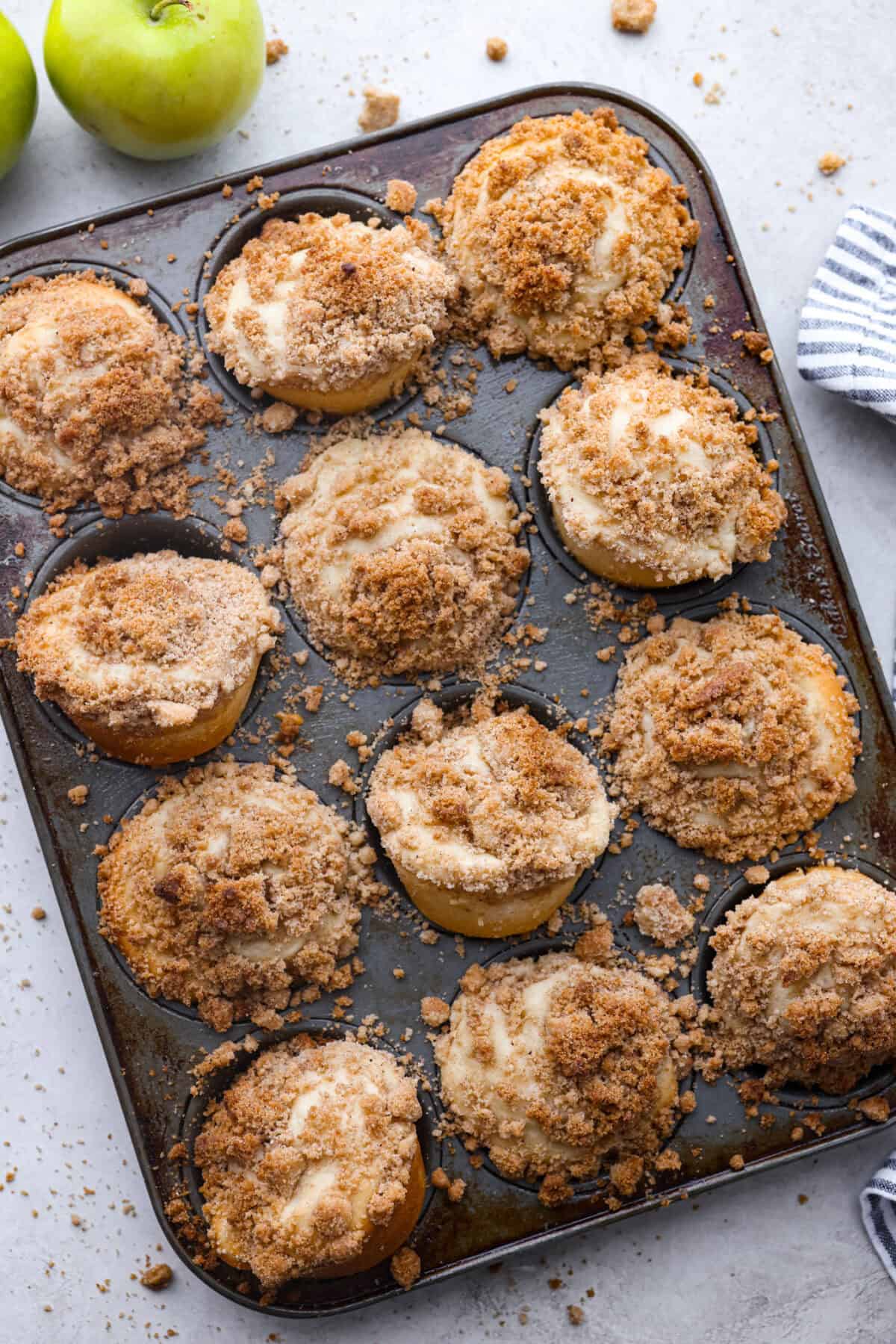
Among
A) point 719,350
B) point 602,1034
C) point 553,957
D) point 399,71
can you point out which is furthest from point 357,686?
point 399,71

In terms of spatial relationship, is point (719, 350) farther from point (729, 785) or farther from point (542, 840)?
point (542, 840)

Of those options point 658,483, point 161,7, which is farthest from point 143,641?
point 161,7

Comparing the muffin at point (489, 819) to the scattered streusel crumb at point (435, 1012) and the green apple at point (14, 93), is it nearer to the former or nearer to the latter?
the scattered streusel crumb at point (435, 1012)

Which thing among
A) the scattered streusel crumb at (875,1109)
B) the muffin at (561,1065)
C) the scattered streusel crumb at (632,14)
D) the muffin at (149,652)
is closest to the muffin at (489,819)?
the muffin at (561,1065)

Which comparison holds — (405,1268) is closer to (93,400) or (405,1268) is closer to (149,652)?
(149,652)

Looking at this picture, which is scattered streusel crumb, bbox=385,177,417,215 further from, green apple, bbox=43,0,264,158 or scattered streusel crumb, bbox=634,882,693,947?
scattered streusel crumb, bbox=634,882,693,947

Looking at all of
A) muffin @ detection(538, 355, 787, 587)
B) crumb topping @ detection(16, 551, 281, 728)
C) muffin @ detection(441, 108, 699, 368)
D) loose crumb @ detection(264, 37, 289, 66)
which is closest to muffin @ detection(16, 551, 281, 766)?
crumb topping @ detection(16, 551, 281, 728)
